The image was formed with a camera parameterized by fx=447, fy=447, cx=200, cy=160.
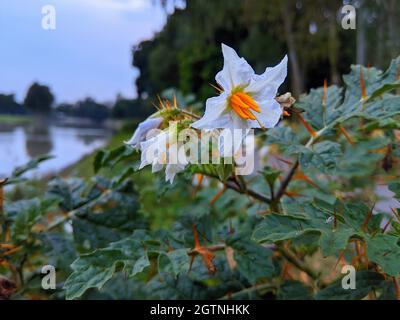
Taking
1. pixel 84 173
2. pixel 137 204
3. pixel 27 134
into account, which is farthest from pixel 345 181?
pixel 84 173

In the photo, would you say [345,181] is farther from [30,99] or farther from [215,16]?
[215,16]

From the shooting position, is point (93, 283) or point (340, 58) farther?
point (340, 58)

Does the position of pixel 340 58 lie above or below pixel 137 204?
above

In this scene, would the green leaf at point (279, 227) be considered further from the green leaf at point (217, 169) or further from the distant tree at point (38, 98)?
the distant tree at point (38, 98)

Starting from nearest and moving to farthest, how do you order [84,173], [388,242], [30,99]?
[388,242] < [30,99] < [84,173]
